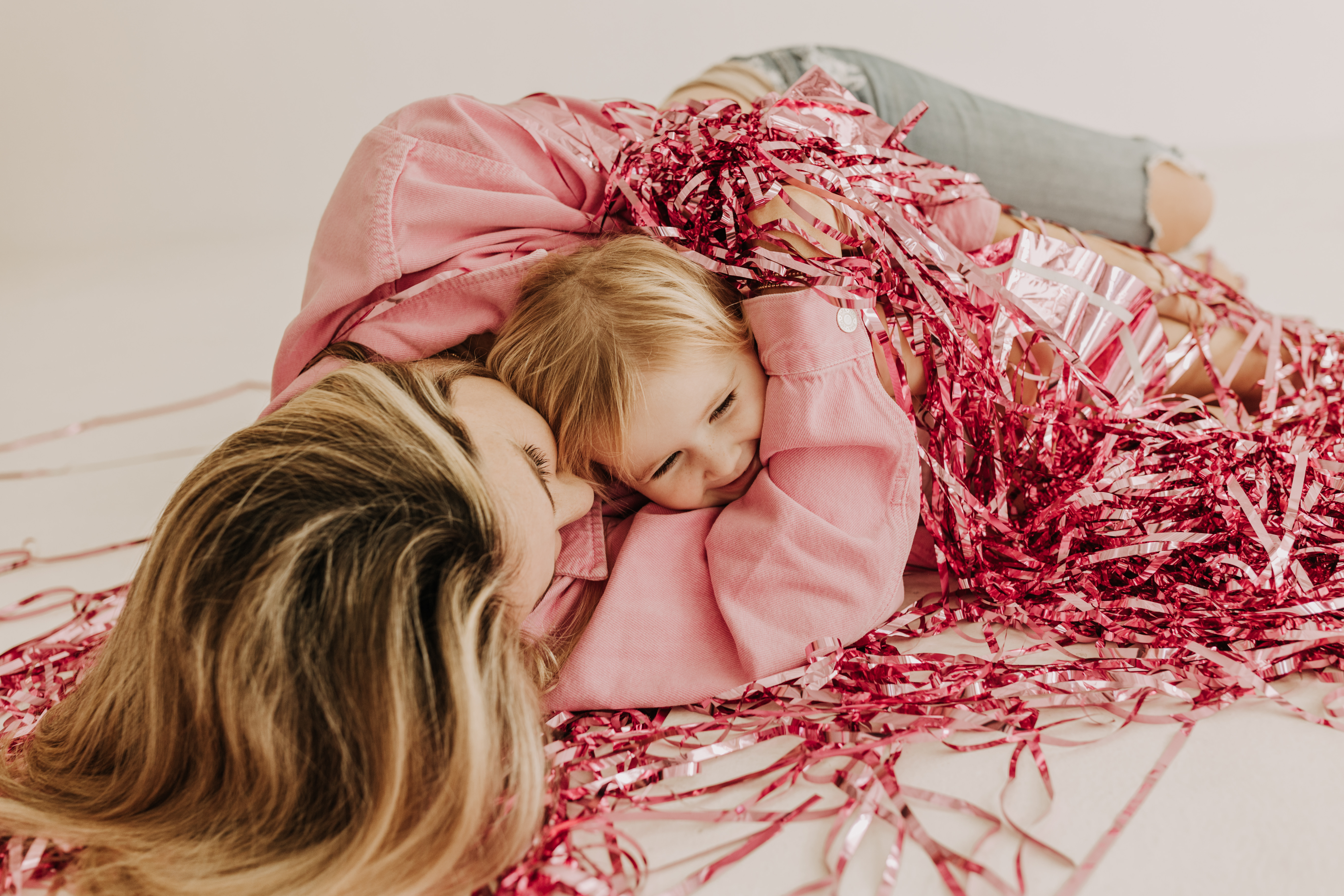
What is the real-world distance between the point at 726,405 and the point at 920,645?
1.01 ft

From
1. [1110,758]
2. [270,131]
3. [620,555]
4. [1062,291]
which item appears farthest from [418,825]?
[270,131]

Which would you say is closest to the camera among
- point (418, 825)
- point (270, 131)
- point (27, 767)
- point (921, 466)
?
point (418, 825)

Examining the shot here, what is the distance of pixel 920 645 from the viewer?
852 millimetres

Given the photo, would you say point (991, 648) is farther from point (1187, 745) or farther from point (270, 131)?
point (270, 131)

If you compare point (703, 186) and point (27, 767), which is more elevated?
point (703, 186)

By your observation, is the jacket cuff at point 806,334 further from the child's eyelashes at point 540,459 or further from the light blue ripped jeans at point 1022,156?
the light blue ripped jeans at point 1022,156

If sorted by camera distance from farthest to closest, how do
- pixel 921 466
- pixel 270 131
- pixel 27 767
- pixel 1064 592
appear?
pixel 270 131
pixel 921 466
pixel 1064 592
pixel 27 767

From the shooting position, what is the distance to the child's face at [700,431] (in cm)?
85

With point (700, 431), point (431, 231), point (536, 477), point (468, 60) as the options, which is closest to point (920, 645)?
point (700, 431)

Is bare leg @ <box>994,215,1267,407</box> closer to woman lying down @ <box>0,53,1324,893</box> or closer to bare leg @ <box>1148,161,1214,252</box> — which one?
woman lying down @ <box>0,53,1324,893</box>

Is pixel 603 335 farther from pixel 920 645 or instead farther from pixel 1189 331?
pixel 1189 331

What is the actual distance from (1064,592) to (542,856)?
547mm

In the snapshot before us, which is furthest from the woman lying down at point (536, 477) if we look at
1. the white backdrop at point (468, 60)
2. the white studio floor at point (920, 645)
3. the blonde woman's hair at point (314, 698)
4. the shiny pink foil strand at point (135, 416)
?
the white backdrop at point (468, 60)

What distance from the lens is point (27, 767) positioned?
28.6 inches
